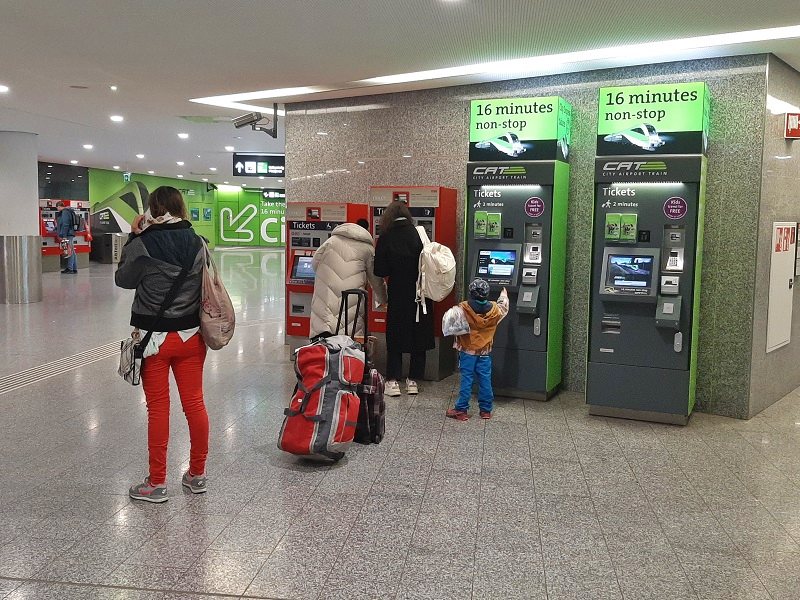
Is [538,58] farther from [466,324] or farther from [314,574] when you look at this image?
[314,574]

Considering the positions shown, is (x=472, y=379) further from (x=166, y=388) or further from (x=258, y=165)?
(x=258, y=165)

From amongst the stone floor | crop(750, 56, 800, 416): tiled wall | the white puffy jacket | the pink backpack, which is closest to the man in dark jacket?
the stone floor

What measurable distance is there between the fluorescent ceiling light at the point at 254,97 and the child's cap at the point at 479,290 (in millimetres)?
3332

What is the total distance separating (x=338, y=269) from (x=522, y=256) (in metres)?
1.60

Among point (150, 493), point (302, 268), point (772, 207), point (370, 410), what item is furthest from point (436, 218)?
point (150, 493)

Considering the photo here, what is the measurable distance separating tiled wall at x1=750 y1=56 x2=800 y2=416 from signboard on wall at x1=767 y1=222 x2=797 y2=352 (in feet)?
0.24

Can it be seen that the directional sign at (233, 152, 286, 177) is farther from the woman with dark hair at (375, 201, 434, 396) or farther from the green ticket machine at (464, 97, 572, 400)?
the green ticket machine at (464, 97, 572, 400)

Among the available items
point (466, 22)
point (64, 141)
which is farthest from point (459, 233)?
point (64, 141)

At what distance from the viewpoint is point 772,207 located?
5.88 metres

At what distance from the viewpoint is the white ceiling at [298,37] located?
190 inches

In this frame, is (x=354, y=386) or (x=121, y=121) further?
(x=121, y=121)

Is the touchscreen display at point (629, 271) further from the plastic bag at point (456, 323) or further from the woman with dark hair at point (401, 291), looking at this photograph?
the woman with dark hair at point (401, 291)

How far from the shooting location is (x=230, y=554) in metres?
3.27

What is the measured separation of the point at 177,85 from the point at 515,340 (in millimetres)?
4718
